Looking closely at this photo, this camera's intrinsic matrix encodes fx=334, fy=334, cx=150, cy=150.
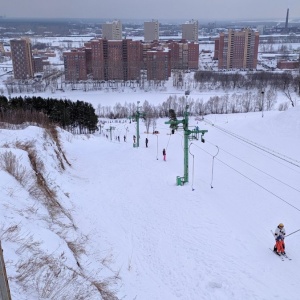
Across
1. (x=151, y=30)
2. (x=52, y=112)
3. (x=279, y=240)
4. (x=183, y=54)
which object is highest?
(x=151, y=30)

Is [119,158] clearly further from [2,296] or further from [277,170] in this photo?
[2,296]

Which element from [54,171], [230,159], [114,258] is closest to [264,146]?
[230,159]

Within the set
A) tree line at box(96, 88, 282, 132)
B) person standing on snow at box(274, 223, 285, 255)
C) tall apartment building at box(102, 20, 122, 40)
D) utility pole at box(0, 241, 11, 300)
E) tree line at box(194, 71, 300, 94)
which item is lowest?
tree line at box(96, 88, 282, 132)

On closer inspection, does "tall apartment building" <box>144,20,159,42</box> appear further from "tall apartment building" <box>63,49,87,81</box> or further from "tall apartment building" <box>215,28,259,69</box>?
"tall apartment building" <box>63,49,87,81</box>

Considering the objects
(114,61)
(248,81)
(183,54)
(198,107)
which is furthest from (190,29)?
(198,107)

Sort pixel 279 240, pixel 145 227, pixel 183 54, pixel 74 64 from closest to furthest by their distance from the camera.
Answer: pixel 279 240 < pixel 145 227 < pixel 74 64 < pixel 183 54

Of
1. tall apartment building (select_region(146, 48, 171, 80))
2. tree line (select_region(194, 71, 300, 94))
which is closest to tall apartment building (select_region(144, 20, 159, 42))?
tall apartment building (select_region(146, 48, 171, 80))

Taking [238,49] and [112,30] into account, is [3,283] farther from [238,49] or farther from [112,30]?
[112,30]

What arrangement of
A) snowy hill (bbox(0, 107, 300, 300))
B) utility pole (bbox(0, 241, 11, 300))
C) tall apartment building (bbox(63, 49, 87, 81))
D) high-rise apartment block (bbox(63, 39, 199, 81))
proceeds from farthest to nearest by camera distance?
high-rise apartment block (bbox(63, 39, 199, 81)), tall apartment building (bbox(63, 49, 87, 81)), snowy hill (bbox(0, 107, 300, 300)), utility pole (bbox(0, 241, 11, 300))
